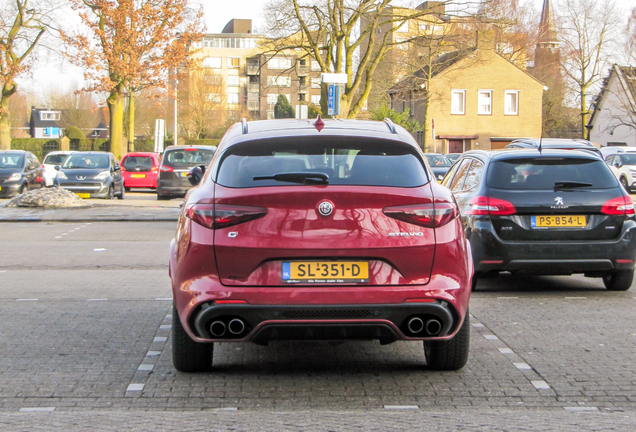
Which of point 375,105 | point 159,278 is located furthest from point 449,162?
point 375,105

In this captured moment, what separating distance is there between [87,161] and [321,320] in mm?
23150

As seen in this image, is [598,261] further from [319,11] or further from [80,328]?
[319,11]

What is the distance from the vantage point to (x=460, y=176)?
9.95 meters

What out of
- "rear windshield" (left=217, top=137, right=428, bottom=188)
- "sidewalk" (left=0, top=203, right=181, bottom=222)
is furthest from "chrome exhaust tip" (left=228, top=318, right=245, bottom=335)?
"sidewalk" (left=0, top=203, right=181, bottom=222)

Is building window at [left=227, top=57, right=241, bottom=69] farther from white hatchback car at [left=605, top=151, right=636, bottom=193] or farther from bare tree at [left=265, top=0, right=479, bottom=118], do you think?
white hatchback car at [left=605, top=151, right=636, bottom=193]

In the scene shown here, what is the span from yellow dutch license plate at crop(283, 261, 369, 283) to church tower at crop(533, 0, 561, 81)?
74.2 meters

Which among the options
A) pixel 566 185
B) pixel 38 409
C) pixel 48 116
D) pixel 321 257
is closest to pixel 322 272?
pixel 321 257

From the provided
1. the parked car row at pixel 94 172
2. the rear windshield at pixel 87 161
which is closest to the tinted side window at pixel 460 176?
the parked car row at pixel 94 172

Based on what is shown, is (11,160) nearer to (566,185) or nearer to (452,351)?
(566,185)

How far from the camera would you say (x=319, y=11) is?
113 feet

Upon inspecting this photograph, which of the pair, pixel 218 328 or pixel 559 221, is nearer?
pixel 218 328

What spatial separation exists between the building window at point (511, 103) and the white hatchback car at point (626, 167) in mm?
28620

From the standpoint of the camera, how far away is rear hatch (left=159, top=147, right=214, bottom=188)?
83.1 feet

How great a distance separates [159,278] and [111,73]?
98.9ft
